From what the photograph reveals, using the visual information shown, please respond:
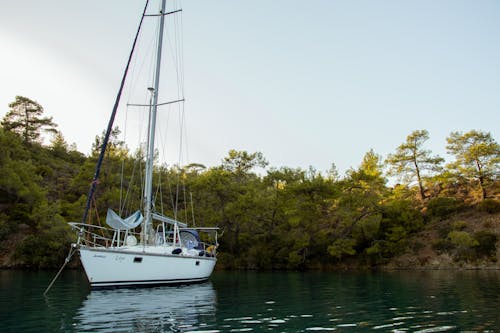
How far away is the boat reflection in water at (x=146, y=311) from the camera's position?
10.0 metres

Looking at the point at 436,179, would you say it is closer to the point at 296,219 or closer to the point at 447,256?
the point at 447,256

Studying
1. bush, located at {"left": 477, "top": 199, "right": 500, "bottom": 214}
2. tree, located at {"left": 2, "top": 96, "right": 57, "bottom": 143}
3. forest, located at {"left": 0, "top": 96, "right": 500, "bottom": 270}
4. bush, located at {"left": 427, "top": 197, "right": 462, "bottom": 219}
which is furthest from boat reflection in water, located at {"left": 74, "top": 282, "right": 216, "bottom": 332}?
tree, located at {"left": 2, "top": 96, "right": 57, "bottom": 143}

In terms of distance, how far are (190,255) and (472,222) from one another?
1421 inches

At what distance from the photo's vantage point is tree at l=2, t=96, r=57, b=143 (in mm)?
65938

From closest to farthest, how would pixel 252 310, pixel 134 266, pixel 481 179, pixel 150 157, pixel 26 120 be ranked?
pixel 252 310 < pixel 134 266 < pixel 150 157 < pixel 481 179 < pixel 26 120

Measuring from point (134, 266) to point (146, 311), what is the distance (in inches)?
255

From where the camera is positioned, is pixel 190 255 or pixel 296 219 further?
pixel 296 219

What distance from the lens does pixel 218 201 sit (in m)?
41.3

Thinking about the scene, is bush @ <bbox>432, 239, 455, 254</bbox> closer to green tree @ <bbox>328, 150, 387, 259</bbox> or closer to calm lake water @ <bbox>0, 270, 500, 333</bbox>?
green tree @ <bbox>328, 150, 387, 259</bbox>

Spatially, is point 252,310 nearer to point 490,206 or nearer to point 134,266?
point 134,266

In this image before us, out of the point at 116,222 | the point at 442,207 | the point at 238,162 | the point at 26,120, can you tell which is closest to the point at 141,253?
the point at 116,222

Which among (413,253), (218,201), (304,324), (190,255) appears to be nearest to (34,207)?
(218,201)

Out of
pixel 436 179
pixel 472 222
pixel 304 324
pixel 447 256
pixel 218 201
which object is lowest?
pixel 304 324

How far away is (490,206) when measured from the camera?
145 feet
